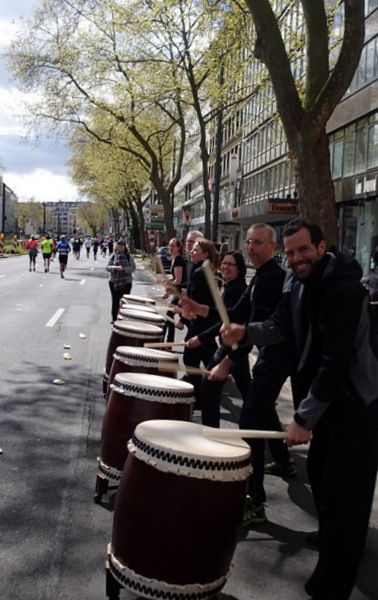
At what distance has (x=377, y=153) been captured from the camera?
2323 cm

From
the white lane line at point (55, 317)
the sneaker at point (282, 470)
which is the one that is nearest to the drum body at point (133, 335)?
the sneaker at point (282, 470)

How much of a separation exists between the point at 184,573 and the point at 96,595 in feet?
2.31

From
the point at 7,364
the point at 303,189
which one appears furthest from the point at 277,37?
the point at 7,364

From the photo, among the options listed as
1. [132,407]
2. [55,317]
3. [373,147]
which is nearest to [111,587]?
[132,407]

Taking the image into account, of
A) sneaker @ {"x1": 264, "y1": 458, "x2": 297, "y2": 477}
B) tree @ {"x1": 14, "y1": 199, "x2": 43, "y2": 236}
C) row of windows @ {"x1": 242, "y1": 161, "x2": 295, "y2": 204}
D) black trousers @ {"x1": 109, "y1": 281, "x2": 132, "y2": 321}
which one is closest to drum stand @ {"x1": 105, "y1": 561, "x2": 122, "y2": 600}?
sneaker @ {"x1": 264, "y1": 458, "x2": 297, "y2": 477}

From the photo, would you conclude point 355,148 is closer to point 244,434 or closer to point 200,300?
point 200,300

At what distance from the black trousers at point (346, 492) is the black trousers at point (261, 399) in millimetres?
1238

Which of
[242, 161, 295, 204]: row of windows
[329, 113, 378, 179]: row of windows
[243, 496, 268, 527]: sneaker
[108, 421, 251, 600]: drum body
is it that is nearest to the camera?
[108, 421, 251, 600]: drum body

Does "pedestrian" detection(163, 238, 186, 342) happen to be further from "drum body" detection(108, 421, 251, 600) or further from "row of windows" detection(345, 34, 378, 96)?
"row of windows" detection(345, 34, 378, 96)

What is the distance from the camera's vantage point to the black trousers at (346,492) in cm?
301

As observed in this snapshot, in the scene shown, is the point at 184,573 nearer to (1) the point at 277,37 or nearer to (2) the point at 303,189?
(2) the point at 303,189

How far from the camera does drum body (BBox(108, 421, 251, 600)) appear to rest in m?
2.82

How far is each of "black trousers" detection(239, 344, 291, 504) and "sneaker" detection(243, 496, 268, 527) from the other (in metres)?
0.04

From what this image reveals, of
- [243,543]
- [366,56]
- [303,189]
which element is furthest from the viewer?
[366,56]
